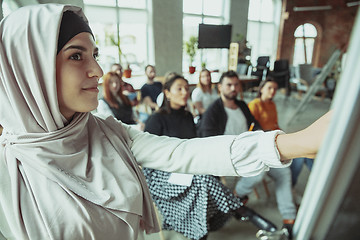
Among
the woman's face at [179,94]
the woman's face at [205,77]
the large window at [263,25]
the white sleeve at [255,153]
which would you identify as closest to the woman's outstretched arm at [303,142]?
the white sleeve at [255,153]

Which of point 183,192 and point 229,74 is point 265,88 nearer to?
point 229,74

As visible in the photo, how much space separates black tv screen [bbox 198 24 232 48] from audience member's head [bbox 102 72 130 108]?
122 cm

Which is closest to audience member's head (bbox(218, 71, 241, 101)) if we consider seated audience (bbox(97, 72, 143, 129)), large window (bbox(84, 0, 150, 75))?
large window (bbox(84, 0, 150, 75))

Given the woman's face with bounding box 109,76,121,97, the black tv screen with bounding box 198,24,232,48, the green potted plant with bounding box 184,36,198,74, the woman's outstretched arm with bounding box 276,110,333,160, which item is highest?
the black tv screen with bounding box 198,24,232,48

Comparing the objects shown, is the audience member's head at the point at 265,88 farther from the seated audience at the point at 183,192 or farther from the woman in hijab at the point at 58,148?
the woman in hijab at the point at 58,148

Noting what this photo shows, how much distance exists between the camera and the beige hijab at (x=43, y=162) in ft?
1.54

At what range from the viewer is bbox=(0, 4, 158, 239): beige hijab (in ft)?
1.54

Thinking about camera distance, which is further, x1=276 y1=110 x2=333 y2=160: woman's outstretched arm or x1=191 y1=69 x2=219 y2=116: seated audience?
x1=191 y1=69 x2=219 y2=116: seated audience

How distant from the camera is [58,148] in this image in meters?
0.52

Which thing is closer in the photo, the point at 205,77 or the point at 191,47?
the point at 191,47

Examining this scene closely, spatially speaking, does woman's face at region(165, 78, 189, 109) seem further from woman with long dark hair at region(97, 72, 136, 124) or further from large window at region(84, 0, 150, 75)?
woman with long dark hair at region(97, 72, 136, 124)

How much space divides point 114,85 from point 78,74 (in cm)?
135

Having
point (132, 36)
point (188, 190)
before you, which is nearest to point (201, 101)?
point (188, 190)

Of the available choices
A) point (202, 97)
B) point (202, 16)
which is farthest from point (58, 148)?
point (202, 97)
